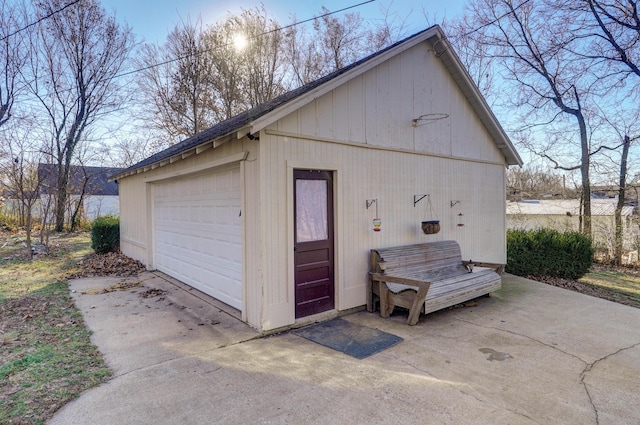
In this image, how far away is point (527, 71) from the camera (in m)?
14.1

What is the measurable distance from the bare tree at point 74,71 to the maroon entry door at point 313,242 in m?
17.0

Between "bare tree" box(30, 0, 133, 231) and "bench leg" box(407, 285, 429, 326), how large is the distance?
725 inches

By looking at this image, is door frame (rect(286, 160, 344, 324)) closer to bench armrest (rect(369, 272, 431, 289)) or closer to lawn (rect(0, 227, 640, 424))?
bench armrest (rect(369, 272, 431, 289))

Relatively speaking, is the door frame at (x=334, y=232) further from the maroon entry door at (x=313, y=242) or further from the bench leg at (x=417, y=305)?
the bench leg at (x=417, y=305)

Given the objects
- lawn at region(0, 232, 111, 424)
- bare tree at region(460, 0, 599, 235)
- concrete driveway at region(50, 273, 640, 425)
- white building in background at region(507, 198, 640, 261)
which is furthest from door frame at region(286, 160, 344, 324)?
bare tree at region(460, 0, 599, 235)

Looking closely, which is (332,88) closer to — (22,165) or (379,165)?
(379,165)

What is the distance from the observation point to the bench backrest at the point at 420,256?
5477 millimetres

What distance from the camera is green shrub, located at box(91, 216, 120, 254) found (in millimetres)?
11141

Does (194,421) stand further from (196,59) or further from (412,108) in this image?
(196,59)

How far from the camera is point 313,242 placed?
196 inches

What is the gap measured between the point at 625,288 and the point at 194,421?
33.6 ft

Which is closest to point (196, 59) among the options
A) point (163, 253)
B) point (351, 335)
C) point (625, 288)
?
point (163, 253)

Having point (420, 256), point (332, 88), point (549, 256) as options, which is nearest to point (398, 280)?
point (420, 256)

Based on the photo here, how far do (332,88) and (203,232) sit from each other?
340 centimetres
